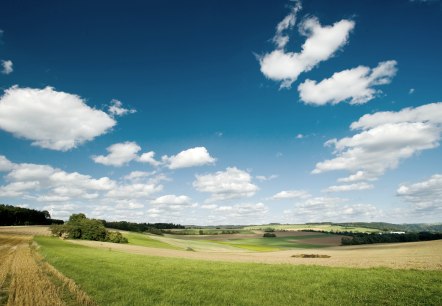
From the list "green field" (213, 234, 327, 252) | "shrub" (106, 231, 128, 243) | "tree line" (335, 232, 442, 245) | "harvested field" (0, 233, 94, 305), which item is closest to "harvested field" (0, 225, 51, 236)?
"shrub" (106, 231, 128, 243)

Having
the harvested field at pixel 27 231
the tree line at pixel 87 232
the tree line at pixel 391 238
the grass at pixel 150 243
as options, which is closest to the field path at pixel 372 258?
the grass at pixel 150 243

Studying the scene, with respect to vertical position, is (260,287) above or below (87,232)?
below

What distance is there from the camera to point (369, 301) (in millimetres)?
15422

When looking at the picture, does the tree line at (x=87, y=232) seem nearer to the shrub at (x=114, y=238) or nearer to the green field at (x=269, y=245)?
the shrub at (x=114, y=238)

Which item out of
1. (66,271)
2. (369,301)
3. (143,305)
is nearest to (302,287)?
(369,301)

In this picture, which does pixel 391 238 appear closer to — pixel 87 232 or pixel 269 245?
pixel 269 245

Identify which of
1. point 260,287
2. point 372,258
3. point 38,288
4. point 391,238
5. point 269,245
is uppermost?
point 391,238

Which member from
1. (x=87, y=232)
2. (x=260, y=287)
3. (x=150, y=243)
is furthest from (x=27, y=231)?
(x=260, y=287)

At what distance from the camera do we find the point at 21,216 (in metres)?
152

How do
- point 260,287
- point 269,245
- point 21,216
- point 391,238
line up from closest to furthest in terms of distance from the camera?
point 260,287 < point 391,238 < point 269,245 < point 21,216

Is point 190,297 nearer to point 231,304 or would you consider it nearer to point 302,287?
point 231,304

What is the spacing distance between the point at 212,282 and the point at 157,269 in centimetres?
832

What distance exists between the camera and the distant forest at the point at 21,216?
459ft

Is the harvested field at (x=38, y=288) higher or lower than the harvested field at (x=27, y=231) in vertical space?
lower
